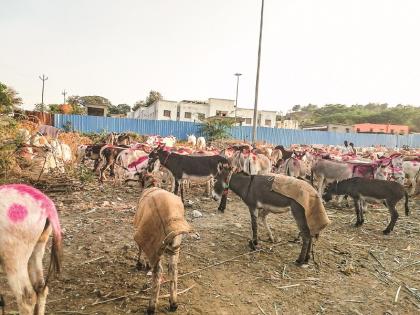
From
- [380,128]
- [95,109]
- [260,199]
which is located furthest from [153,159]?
[380,128]

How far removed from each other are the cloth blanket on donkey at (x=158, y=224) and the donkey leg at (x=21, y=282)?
149cm

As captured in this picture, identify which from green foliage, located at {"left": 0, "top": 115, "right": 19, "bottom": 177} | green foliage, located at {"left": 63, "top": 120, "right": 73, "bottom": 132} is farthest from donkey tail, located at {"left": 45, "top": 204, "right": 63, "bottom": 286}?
green foliage, located at {"left": 63, "top": 120, "right": 73, "bottom": 132}

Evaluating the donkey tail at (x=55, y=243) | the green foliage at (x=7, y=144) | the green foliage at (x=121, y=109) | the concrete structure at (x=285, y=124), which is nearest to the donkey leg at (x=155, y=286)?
the donkey tail at (x=55, y=243)

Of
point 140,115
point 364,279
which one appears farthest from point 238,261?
point 140,115

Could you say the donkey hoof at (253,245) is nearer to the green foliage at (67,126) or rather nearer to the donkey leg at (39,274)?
the donkey leg at (39,274)

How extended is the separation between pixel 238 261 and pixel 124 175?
327 inches

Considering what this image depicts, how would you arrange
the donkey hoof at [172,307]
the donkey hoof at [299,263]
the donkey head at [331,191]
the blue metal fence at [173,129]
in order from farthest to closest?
the blue metal fence at [173,129]
the donkey head at [331,191]
the donkey hoof at [299,263]
the donkey hoof at [172,307]

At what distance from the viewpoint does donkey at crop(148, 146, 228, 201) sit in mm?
11734

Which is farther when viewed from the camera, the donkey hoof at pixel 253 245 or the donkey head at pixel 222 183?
the donkey head at pixel 222 183

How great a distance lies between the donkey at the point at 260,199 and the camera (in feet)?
23.0

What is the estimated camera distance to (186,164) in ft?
38.8

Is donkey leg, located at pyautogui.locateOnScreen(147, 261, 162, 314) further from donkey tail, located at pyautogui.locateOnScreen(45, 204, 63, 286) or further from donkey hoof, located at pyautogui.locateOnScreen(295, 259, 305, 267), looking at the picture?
donkey hoof, located at pyautogui.locateOnScreen(295, 259, 305, 267)

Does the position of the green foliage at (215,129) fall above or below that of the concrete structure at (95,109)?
below

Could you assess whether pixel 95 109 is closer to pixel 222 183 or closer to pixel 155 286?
pixel 222 183
